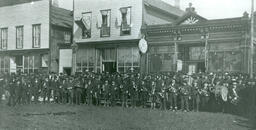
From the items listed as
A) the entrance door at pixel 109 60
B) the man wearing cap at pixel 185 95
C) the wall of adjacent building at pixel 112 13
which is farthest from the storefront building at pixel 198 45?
the man wearing cap at pixel 185 95

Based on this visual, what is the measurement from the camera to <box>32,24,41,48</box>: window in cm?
3353

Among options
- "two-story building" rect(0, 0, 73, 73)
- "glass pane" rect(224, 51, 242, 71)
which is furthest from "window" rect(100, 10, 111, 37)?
"glass pane" rect(224, 51, 242, 71)

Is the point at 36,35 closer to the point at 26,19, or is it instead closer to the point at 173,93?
the point at 26,19

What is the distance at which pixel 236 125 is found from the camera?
45.3ft

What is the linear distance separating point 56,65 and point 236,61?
17.0 metres

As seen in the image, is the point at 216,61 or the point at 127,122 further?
the point at 216,61

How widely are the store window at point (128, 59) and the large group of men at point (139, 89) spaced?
5.46 m

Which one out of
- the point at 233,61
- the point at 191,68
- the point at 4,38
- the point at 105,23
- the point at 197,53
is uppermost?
the point at 105,23

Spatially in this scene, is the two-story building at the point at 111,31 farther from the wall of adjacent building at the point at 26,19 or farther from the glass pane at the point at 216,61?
the glass pane at the point at 216,61

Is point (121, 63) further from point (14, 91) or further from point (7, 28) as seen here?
point (7, 28)

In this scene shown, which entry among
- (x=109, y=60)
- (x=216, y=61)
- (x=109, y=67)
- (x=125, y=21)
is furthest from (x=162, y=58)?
(x=109, y=67)

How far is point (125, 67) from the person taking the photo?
2811 centimetres

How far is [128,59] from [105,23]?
3850 millimetres

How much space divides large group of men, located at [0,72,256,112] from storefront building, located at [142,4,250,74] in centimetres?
359
